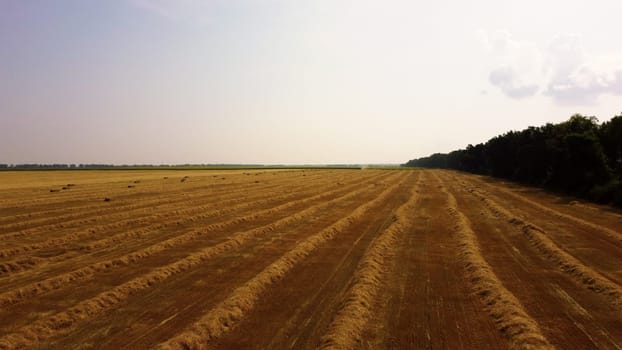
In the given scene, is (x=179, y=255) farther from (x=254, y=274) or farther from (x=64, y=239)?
(x=64, y=239)

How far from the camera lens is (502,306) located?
8719 mm

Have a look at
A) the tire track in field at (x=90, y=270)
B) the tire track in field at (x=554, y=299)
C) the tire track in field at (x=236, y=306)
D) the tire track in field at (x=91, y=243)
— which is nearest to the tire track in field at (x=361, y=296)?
the tire track in field at (x=236, y=306)

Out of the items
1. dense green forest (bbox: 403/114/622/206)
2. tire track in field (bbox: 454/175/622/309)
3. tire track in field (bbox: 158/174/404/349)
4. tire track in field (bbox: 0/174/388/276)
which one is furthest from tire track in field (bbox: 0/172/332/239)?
dense green forest (bbox: 403/114/622/206)

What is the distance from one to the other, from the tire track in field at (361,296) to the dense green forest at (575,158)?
79.8 feet

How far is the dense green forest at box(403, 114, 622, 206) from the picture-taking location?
35219mm

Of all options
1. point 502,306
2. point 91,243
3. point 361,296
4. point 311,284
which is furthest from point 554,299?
point 91,243

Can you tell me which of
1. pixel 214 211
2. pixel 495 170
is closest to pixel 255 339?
pixel 214 211

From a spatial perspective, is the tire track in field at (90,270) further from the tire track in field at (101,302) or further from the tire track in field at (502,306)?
the tire track in field at (502,306)

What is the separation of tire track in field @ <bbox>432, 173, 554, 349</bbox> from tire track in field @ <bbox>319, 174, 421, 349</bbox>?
2.61 m

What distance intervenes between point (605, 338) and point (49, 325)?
37.6ft

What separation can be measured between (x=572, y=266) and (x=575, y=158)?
33.5m

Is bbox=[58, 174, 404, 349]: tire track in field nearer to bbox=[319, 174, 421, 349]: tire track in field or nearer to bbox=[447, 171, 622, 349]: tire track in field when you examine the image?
bbox=[319, 174, 421, 349]: tire track in field

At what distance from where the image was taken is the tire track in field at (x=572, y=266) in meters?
9.73

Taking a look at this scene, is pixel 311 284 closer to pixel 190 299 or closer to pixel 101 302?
pixel 190 299
